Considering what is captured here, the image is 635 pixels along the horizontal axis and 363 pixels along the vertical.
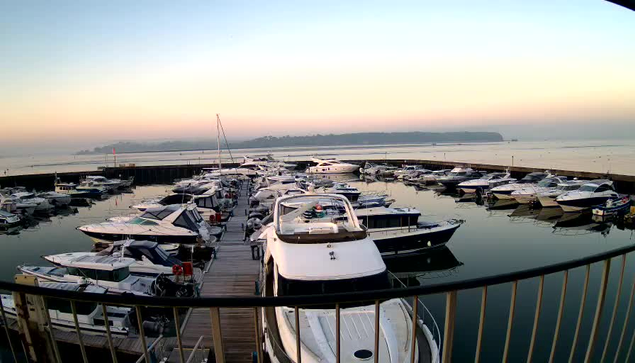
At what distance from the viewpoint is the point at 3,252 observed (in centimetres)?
1886

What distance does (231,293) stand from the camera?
1009 centimetres

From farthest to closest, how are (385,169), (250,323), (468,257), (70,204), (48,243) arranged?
(385,169) < (70,204) < (48,243) < (468,257) < (250,323)

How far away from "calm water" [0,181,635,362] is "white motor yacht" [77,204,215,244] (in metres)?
3.57

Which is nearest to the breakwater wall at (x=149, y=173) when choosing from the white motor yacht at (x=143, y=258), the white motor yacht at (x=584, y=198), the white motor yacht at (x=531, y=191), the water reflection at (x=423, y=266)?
the white motor yacht at (x=531, y=191)

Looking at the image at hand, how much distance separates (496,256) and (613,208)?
492 inches

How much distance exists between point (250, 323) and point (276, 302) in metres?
7.35

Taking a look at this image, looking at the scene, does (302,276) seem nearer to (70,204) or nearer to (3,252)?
(3,252)

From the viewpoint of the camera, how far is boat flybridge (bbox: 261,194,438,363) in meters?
5.01

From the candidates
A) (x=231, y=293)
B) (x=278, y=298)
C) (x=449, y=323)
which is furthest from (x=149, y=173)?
(x=449, y=323)

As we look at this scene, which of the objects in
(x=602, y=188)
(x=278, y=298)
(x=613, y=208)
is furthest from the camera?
(x=602, y=188)

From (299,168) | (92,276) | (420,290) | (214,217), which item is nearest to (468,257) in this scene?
(214,217)

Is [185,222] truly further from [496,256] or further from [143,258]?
[496,256]

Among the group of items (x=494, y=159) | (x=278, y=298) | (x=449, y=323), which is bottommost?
(x=494, y=159)

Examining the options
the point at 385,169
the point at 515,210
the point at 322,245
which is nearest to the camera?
the point at 322,245
